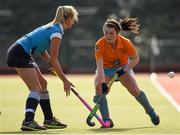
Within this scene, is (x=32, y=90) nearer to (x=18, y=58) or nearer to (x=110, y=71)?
(x=18, y=58)

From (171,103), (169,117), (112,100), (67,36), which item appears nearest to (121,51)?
(169,117)

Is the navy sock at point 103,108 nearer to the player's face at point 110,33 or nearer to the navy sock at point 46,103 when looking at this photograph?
the navy sock at point 46,103

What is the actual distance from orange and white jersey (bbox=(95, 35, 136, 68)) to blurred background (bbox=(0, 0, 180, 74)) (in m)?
22.8

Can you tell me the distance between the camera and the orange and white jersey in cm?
1116

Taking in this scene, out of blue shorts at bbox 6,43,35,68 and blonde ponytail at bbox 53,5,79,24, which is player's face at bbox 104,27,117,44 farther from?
blue shorts at bbox 6,43,35,68

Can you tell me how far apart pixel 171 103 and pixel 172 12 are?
1044 inches

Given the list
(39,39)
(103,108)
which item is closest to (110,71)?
(103,108)

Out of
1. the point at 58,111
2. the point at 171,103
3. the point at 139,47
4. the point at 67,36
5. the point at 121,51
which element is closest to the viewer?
the point at 121,51

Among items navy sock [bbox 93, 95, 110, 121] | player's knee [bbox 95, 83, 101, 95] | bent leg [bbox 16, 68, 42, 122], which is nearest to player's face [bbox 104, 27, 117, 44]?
player's knee [bbox 95, 83, 101, 95]

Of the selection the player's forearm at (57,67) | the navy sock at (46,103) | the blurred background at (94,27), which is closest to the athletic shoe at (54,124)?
the navy sock at (46,103)

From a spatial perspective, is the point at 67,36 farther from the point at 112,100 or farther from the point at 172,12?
the point at 112,100

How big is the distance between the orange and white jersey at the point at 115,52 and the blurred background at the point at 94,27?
22782mm

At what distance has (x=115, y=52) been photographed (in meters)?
11.2

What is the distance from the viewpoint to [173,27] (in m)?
40.6
